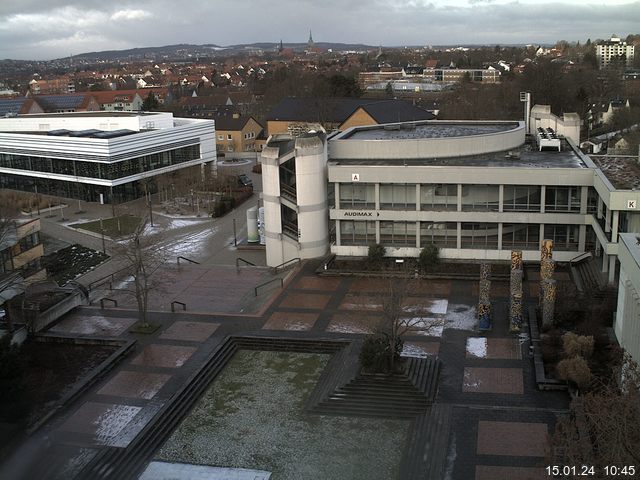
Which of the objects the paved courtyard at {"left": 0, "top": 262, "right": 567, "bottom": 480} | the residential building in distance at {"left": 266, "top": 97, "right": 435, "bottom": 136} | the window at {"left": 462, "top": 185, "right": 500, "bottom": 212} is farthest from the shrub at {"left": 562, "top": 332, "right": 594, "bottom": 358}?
the residential building in distance at {"left": 266, "top": 97, "right": 435, "bottom": 136}

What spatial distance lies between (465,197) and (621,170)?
7647 mm

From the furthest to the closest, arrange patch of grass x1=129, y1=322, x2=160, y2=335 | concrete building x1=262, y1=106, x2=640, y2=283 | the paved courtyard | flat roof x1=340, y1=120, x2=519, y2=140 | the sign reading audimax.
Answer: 1. flat roof x1=340, y1=120, x2=519, y2=140
2. the sign reading audimax
3. concrete building x1=262, y1=106, x2=640, y2=283
4. patch of grass x1=129, y1=322, x2=160, y2=335
5. the paved courtyard

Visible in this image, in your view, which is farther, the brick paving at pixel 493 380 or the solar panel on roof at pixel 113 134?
the solar panel on roof at pixel 113 134

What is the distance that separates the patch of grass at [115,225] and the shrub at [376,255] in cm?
1887

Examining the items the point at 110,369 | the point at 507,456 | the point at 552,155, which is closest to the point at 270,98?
the point at 552,155

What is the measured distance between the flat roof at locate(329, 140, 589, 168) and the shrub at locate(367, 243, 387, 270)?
15.9ft

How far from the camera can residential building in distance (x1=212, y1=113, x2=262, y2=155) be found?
85688 millimetres

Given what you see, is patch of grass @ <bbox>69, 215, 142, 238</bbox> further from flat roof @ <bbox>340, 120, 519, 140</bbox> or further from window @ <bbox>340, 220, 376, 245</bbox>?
window @ <bbox>340, 220, 376, 245</bbox>

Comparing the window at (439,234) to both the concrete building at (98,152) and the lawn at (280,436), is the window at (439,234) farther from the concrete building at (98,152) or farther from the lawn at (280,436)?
the concrete building at (98,152)

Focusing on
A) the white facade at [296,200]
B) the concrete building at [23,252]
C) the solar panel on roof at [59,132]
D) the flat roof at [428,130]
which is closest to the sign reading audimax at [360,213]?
the white facade at [296,200]

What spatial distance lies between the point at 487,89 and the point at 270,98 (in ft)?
113

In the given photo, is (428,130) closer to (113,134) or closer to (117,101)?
(113,134)

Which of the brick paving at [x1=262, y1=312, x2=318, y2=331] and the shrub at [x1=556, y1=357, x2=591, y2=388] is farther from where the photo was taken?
the brick paving at [x1=262, y1=312, x2=318, y2=331]

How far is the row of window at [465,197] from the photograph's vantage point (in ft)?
116
